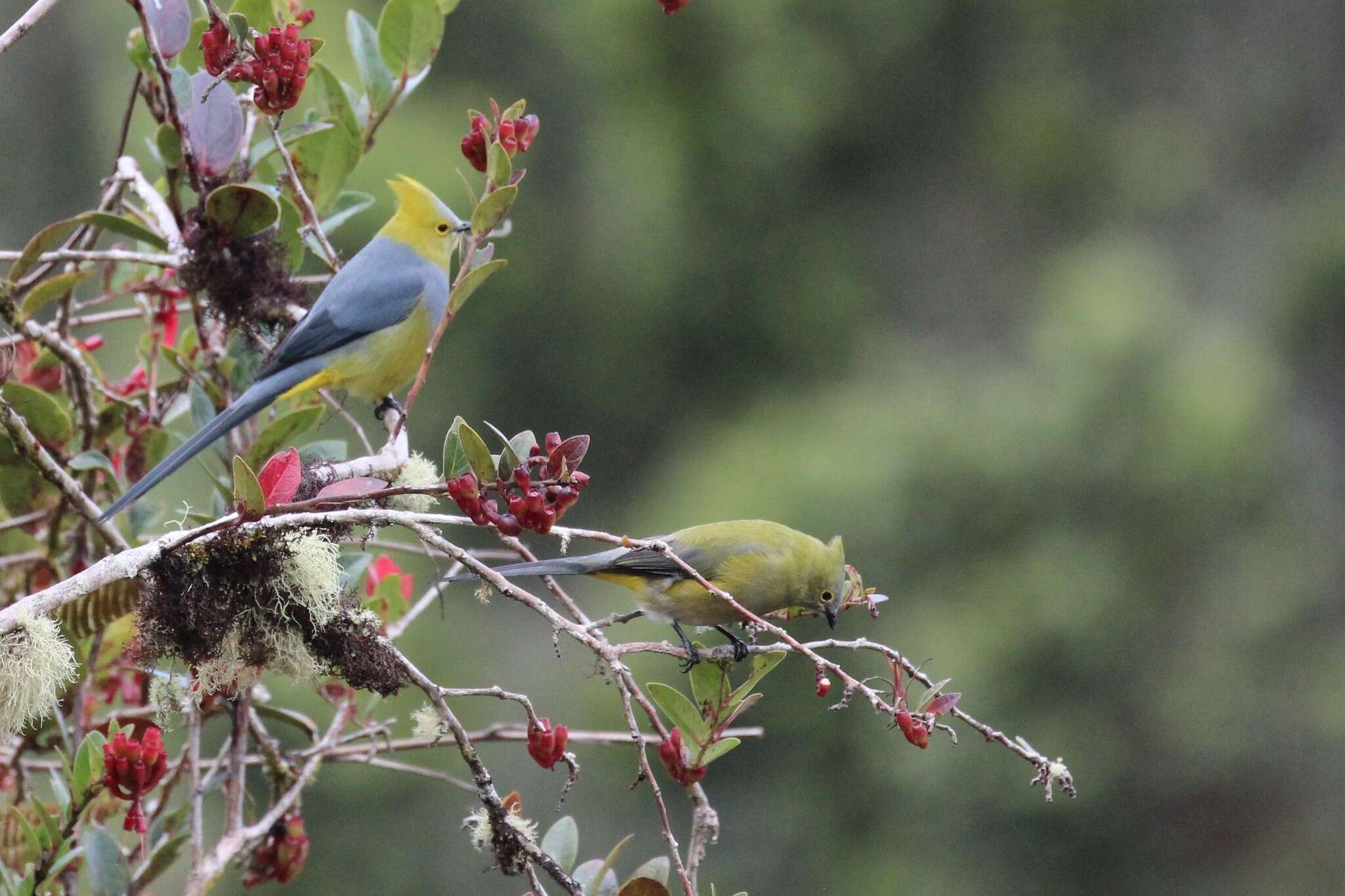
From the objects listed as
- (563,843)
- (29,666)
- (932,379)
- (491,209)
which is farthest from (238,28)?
(932,379)

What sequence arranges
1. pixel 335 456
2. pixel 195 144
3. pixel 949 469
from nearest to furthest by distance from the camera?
pixel 195 144 → pixel 335 456 → pixel 949 469

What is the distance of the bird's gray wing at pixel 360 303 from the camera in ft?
8.66

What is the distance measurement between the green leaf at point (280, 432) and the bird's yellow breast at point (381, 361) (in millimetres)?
625

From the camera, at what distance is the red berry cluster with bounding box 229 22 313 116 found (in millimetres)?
1925

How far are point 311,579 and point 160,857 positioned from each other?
28.9 inches

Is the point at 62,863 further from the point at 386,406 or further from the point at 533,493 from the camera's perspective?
the point at 386,406

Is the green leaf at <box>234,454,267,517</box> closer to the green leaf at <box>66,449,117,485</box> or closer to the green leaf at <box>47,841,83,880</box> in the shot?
the green leaf at <box>47,841,83,880</box>

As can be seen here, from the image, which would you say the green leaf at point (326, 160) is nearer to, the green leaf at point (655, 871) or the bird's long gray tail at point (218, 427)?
the bird's long gray tail at point (218, 427)

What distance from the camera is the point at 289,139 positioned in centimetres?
231

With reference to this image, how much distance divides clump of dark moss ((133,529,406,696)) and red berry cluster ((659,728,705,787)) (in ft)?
1.22

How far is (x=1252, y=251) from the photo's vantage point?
10.9 m

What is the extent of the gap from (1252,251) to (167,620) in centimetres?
→ 1065

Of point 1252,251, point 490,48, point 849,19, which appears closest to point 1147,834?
point 1252,251

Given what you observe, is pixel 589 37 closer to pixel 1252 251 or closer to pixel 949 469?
pixel 949 469
